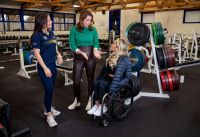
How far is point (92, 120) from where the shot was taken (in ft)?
7.48

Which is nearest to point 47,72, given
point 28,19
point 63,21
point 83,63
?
point 83,63

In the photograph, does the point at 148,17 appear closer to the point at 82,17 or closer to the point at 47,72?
the point at 82,17

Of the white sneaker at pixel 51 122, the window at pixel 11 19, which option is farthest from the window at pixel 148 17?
the white sneaker at pixel 51 122

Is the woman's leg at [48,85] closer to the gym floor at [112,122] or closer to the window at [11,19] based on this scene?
the gym floor at [112,122]

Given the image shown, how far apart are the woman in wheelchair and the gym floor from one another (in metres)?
0.29

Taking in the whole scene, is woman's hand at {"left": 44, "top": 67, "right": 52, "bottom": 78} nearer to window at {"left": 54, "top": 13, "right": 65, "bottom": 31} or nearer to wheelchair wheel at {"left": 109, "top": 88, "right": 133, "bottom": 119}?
wheelchair wheel at {"left": 109, "top": 88, "right": 133, "bottom": 119}

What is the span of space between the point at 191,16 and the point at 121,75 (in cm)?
885

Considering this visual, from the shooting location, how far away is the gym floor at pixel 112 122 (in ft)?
6.70

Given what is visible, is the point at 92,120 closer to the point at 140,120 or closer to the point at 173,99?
the point at 140,120

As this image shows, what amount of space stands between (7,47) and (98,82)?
796cm

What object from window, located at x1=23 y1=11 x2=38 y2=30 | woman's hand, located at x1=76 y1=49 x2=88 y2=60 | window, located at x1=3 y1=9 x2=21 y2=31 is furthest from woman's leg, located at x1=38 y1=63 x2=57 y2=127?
window, located at x1=23 y1=11 x2=38 y2=30

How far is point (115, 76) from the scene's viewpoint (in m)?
2.07

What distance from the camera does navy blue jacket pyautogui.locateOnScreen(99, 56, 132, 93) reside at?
203 cm

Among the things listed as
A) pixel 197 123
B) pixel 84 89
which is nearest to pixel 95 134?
pixel 197 123
